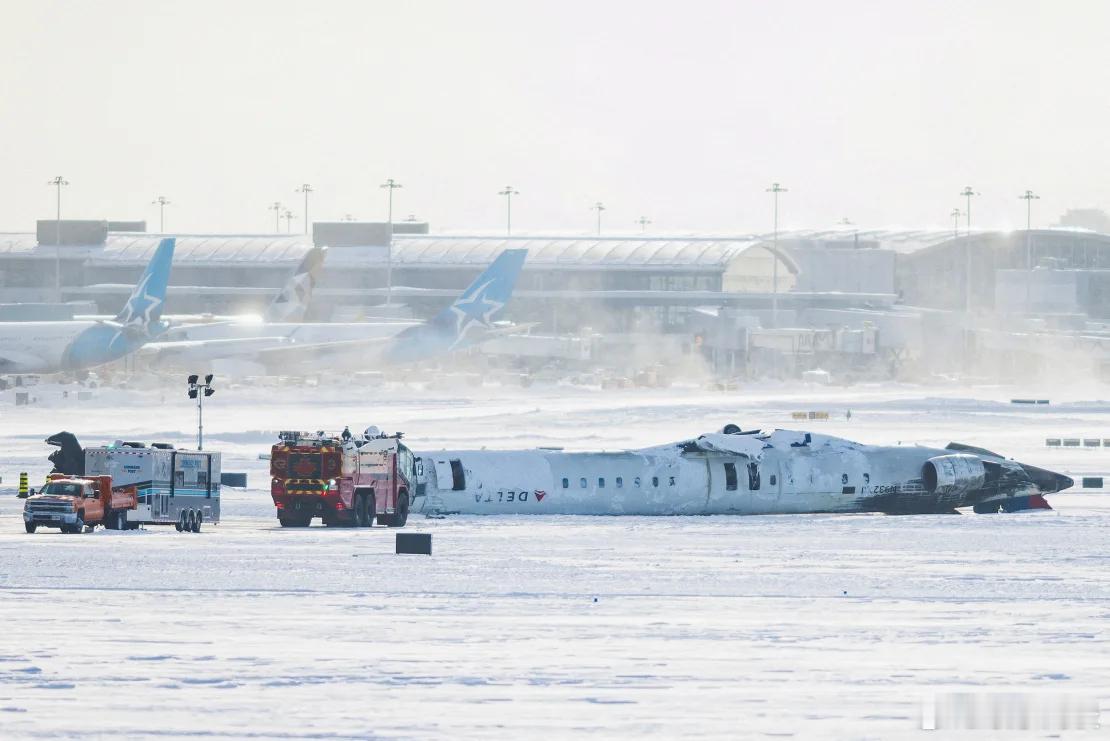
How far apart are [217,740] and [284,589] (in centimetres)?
1260

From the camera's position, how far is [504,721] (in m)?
20.4

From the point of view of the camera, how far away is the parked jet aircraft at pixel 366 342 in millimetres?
127375

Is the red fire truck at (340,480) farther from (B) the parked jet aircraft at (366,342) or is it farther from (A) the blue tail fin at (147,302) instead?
(B) the parked jet aircraft at (366,342)

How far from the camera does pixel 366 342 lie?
128500mm

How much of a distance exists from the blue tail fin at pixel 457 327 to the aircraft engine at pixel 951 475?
7927cm

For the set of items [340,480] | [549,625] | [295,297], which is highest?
[295,297]

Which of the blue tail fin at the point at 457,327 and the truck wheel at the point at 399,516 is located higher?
the blue tail fin at the point at 457,327

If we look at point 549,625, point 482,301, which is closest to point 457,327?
point 482,301

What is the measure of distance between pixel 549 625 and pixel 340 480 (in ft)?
53.2

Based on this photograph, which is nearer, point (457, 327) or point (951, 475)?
point (951, 475)

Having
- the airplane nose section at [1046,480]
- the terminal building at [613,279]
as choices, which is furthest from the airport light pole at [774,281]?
the airplane nose section at [1046,480]

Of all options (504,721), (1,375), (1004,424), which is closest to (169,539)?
(504,721)

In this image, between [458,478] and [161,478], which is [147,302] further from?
[161,478]

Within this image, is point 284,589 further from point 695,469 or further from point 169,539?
point 695,469
